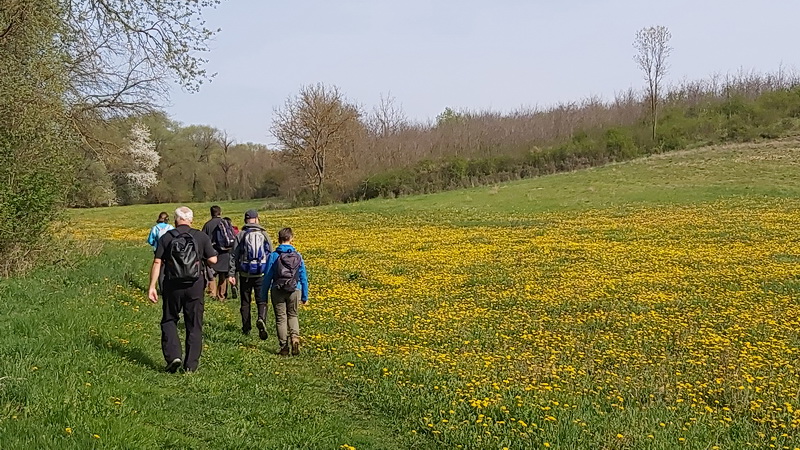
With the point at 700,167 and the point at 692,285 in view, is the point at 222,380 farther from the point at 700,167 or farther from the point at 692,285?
the point at 700,167

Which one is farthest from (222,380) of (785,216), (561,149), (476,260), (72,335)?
(561,149)

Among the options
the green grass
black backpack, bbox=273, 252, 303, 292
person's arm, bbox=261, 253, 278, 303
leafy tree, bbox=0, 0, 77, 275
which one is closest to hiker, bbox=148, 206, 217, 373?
the green grass

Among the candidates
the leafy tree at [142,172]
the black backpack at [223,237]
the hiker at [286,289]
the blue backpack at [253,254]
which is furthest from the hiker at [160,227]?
the leafy tree at [142,172]

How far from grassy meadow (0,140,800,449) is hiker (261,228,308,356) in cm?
36

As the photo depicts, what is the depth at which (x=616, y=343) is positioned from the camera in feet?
35.5

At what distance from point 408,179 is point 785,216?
43.2m

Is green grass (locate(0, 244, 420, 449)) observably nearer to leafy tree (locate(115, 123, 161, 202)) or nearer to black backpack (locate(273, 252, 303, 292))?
black backpack (locate(273, 252, 303, 292))

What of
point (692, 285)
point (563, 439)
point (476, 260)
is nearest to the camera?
point (563, 439)

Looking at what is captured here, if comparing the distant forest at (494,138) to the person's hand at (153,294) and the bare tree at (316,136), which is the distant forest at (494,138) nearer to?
the bare tree at (316,136)

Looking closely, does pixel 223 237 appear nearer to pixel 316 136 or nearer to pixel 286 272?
pixel 286 272

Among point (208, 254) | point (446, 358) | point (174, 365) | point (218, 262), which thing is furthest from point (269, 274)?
point (218, 262)

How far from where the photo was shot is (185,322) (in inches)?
361

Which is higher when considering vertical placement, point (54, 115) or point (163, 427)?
point (54, 115)

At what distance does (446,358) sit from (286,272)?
2.87 m
